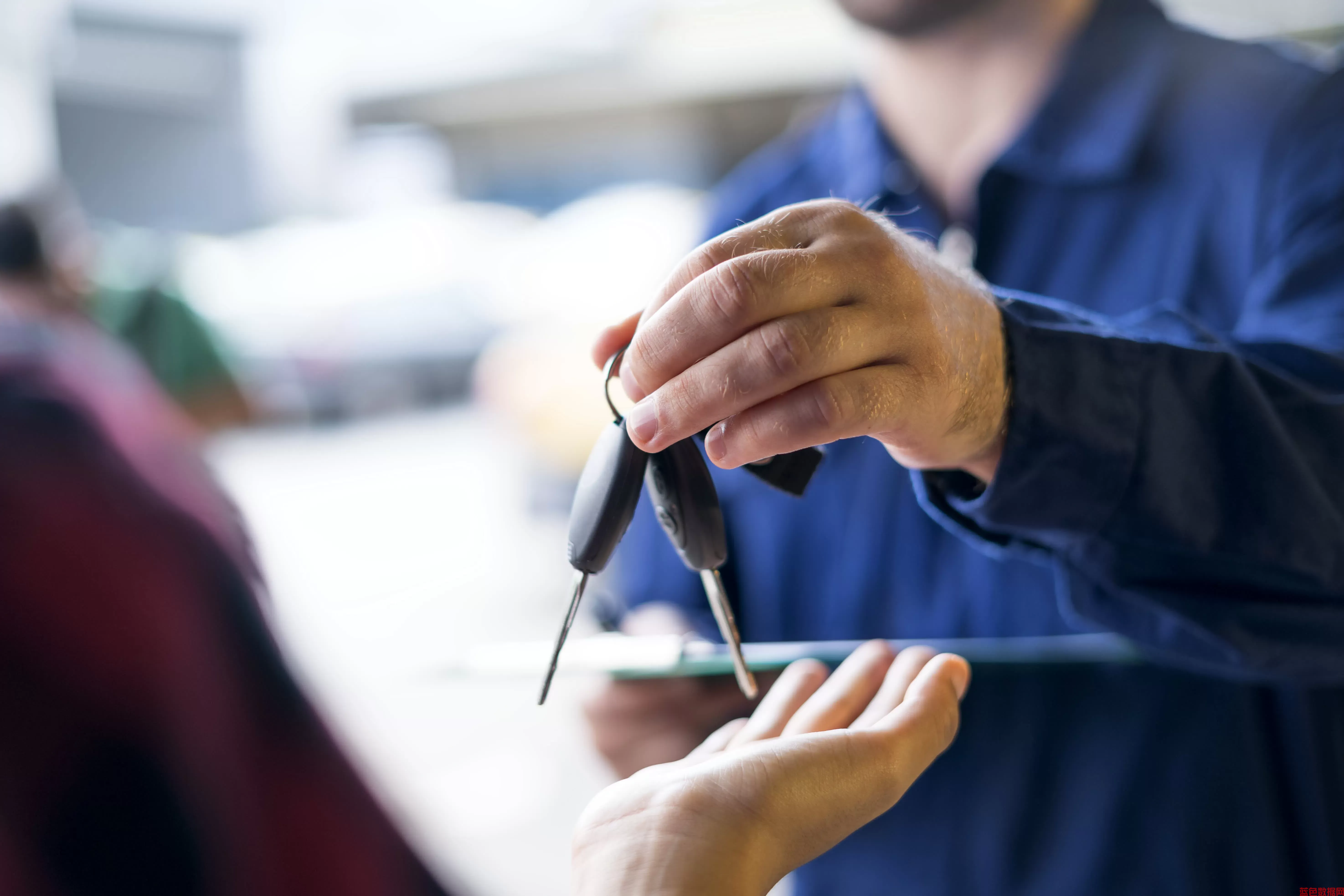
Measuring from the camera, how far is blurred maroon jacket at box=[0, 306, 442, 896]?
1.17ft

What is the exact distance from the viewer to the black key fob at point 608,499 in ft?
1.17

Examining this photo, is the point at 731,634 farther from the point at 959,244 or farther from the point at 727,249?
the point at 959,244

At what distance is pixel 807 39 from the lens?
617 centimetres

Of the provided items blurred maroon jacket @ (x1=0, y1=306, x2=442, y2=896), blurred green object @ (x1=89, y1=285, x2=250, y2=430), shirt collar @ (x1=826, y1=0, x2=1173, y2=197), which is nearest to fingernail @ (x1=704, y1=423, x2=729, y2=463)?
blurred maroon jacket @ (x1=0, y1=306, x2=442, y2=896)

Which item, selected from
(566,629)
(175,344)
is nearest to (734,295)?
(566,629)

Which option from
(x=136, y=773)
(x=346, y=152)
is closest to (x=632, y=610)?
(x=136, y=773)

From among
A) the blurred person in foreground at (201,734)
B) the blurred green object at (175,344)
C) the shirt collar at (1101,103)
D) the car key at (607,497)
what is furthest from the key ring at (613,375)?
the blurred green object at (175,344)

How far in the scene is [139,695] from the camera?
38 cm

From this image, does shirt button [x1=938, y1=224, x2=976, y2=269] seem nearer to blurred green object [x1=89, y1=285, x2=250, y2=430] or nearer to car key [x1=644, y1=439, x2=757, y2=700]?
car key [x1=644, y1=439, x2=757, y2=700]

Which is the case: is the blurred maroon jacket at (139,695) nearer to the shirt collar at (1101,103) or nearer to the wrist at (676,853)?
the wrist at (676,853)

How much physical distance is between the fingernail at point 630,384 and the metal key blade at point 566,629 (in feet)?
0.25

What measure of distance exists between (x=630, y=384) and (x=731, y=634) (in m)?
0.16

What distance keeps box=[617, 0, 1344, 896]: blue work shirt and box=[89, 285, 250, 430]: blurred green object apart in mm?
1754

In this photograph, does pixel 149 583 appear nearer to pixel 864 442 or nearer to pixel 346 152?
pixel 864 442
